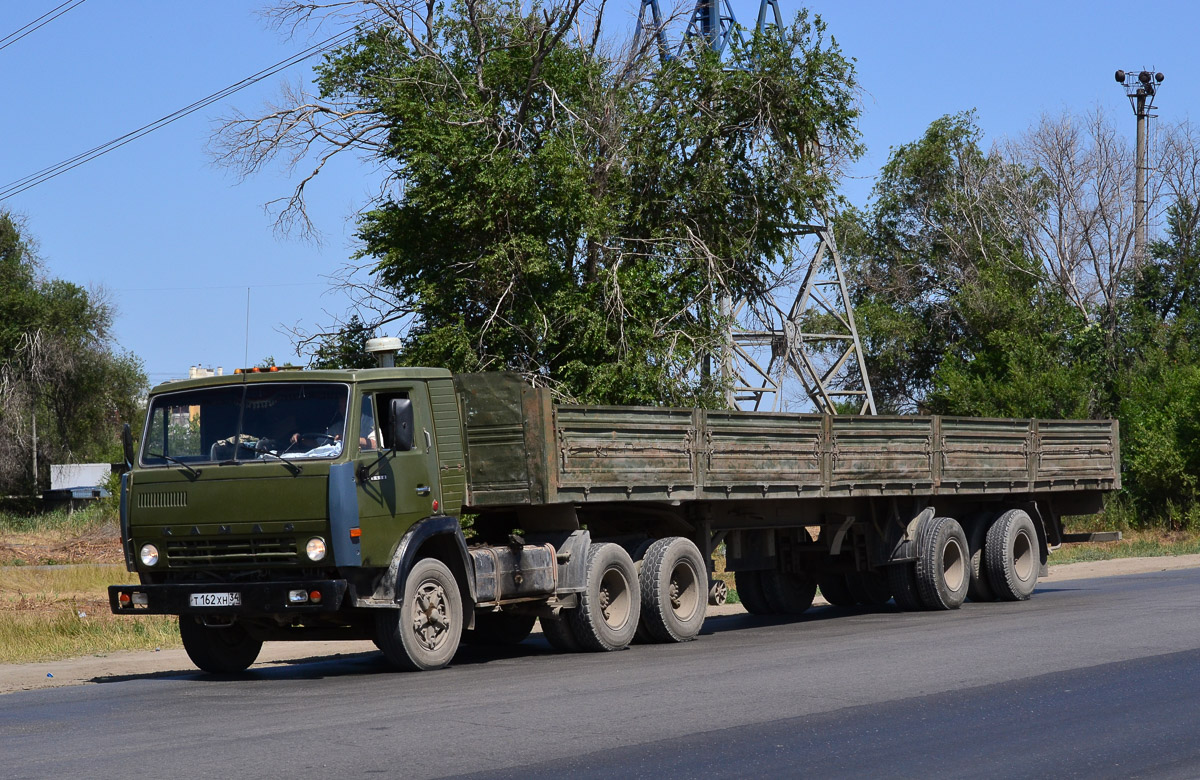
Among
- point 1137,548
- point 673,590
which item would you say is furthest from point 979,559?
point 1137,548

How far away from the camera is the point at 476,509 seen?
12.6m

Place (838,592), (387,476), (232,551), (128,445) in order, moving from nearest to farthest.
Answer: (232,551) → (387,476) → (128,445) → (838,592)

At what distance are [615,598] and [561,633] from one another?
0.68 m

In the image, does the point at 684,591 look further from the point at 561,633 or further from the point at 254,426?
the point at 254,426

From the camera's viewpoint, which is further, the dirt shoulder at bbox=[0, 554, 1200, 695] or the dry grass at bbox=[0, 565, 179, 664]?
the dry grass at bbox=[0, 565, 179, 664]

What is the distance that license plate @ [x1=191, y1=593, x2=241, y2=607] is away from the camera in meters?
10.8

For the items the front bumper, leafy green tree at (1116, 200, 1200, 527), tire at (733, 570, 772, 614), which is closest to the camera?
the front bumper

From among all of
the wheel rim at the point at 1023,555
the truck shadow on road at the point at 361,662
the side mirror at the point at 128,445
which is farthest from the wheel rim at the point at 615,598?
the wheel rim at the point at 1023,555

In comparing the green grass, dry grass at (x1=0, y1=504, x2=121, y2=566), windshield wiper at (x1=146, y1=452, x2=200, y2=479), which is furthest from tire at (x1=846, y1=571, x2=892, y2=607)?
dry grass at (x1=0, y1=504, x2=121, y2=566)

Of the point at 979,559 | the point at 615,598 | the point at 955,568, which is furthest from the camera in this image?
the point at 979,559

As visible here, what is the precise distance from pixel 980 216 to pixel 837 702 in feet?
157

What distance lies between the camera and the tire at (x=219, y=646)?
11.8 meters

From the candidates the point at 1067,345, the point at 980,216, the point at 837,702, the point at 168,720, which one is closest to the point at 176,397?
the point at 168,720

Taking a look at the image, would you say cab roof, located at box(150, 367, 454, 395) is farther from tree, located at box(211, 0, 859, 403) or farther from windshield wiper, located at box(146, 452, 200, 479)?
tree, located at box(211, 0, 859, 403)
